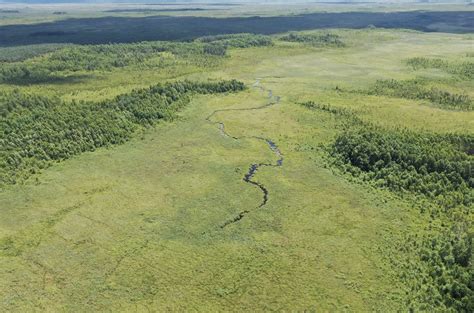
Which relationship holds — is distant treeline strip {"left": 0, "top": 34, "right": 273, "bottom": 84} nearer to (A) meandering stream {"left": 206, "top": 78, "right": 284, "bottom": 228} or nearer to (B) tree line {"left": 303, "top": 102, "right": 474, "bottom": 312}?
(A) meandering stream {"left": 206, "top": 78, "right": 284, "bottom": 228}

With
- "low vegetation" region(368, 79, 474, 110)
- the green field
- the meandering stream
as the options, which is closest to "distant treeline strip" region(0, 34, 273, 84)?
the green field

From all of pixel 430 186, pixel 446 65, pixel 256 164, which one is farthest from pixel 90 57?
pixel 430 186

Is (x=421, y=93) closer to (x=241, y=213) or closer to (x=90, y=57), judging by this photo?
(x=241, y=213)

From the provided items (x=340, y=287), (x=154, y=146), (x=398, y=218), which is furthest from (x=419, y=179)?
(x=154, y=146)

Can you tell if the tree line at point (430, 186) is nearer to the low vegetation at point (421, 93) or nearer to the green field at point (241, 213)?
the green field at point (241, 213)

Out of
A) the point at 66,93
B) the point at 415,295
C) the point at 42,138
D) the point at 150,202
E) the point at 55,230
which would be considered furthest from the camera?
the point at 66,93

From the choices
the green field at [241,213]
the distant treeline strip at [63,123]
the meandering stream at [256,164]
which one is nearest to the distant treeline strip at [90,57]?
the green field at [241,213]

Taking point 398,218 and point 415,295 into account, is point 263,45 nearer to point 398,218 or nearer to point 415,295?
point 398,218
